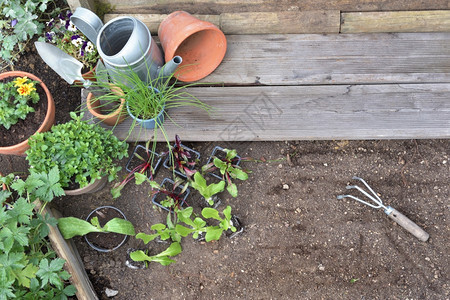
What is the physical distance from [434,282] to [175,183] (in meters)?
1.58

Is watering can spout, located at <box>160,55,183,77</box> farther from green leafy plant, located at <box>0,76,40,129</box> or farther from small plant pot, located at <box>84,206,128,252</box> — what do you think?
small plant pot, located at <box>84,206,128,252</box>

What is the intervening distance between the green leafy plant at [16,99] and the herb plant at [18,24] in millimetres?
373

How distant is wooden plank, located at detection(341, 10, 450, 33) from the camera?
2.44 metres

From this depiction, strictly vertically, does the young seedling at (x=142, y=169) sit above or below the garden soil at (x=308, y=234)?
above

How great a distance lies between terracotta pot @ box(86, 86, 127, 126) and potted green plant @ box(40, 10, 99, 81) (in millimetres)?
154

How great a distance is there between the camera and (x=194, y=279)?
2369 millimetres

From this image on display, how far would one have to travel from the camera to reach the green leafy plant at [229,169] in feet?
7.52

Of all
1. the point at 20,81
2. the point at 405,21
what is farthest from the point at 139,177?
the point at 405,21

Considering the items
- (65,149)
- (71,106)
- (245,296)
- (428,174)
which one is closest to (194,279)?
(245,296)

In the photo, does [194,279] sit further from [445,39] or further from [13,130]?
[445,39]

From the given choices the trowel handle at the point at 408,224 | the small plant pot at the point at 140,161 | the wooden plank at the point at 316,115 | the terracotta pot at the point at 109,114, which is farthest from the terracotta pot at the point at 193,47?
the trowel handle at the point at 408,224

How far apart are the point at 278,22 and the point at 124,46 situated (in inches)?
37.3

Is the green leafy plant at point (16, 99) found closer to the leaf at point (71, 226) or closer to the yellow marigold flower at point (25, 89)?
the yellow marigold flower at point (25, 89)

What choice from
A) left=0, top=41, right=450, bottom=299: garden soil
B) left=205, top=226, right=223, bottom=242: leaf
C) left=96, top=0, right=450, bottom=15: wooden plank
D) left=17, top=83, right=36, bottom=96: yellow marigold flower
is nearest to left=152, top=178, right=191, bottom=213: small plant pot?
left=0, top=41, right=450, bottom=299: garden soil
